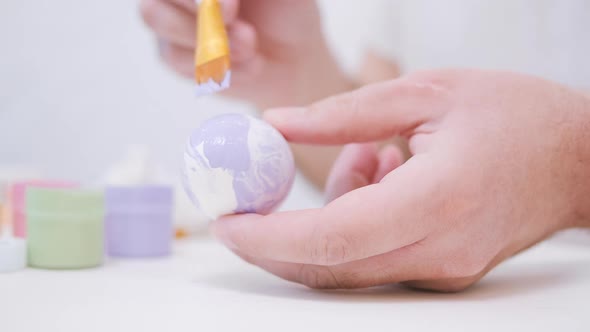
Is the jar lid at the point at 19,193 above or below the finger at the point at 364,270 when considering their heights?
below

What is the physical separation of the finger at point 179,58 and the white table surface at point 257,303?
1.44 ft

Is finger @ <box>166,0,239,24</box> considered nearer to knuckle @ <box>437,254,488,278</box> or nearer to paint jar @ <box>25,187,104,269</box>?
paint jar @ <box>25,187,104,269</box>

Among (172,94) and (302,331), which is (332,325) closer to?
(302,331)

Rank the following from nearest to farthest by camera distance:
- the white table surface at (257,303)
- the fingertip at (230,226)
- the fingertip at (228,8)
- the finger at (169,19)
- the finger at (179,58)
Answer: the white table surface at (257,303) < the fingertip at (230,226) < the fingertip at (228,8) < the finger at (169,19) < the finger at (179,58)

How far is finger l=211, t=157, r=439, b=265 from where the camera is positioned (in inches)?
19.1

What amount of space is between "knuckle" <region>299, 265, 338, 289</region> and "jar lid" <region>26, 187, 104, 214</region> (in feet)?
1.03

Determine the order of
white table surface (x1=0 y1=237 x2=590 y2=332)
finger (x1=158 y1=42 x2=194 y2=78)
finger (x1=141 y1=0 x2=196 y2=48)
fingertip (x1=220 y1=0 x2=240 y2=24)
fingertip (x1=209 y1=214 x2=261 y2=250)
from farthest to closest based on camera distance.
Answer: finger (x1=158 y1=42 x2=194 y2=78) → finger (x1=141 y1=0 x2=196 y2=48) → fingertip (x1=220 y1=0 x2=240 y2=24) → fingertip (x1=209 y1=214 x2=261 y2=250) → white table surface (x1=0 y1=237 x2=590 y2=332)

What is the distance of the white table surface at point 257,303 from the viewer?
0.44 metres

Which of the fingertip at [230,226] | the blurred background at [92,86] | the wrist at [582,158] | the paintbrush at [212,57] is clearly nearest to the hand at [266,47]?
the paintbrush at [212,57]

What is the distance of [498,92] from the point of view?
58 cm

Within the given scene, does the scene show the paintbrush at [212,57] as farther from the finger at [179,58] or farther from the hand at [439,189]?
the finger at [179,58]

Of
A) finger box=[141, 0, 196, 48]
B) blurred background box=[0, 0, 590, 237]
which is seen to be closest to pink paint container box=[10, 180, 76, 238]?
finger box=[141, 0, 196, 48]

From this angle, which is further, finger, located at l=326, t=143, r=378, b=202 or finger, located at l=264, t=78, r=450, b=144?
finger, located at l=326, t=143, r=378, b=202

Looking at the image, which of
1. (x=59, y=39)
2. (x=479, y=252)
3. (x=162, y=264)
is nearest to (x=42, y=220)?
(x=162, y=264)
